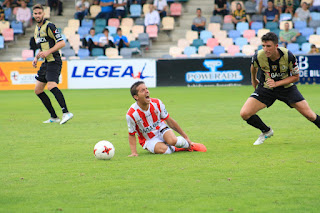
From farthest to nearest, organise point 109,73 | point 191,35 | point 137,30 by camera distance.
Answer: point 137,30 → point 191,35 → point 109,73

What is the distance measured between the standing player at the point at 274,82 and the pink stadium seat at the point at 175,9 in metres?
20.5

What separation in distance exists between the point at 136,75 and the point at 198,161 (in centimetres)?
1764

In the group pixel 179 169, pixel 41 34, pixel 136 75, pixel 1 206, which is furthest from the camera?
pixel 136 75

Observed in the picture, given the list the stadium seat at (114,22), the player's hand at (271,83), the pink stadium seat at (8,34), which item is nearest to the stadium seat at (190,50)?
the stadium seat at (114,22)

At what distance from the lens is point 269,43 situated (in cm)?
771

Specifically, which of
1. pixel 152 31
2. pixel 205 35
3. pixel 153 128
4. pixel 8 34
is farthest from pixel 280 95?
pixel 8 34

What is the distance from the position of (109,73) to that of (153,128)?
17.1 metres

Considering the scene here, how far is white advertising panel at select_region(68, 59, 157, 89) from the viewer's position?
24.1 meters

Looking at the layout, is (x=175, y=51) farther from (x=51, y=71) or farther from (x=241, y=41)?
(x=51, y=71)

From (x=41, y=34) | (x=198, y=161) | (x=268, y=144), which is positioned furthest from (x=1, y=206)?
(x=41, y=34)

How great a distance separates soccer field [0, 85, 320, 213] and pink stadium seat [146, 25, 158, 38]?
16438 millimetres

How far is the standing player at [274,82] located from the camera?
797 centimetres

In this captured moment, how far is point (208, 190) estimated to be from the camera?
16.8 feet

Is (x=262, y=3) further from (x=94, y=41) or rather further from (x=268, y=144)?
(x=268, y=144)
